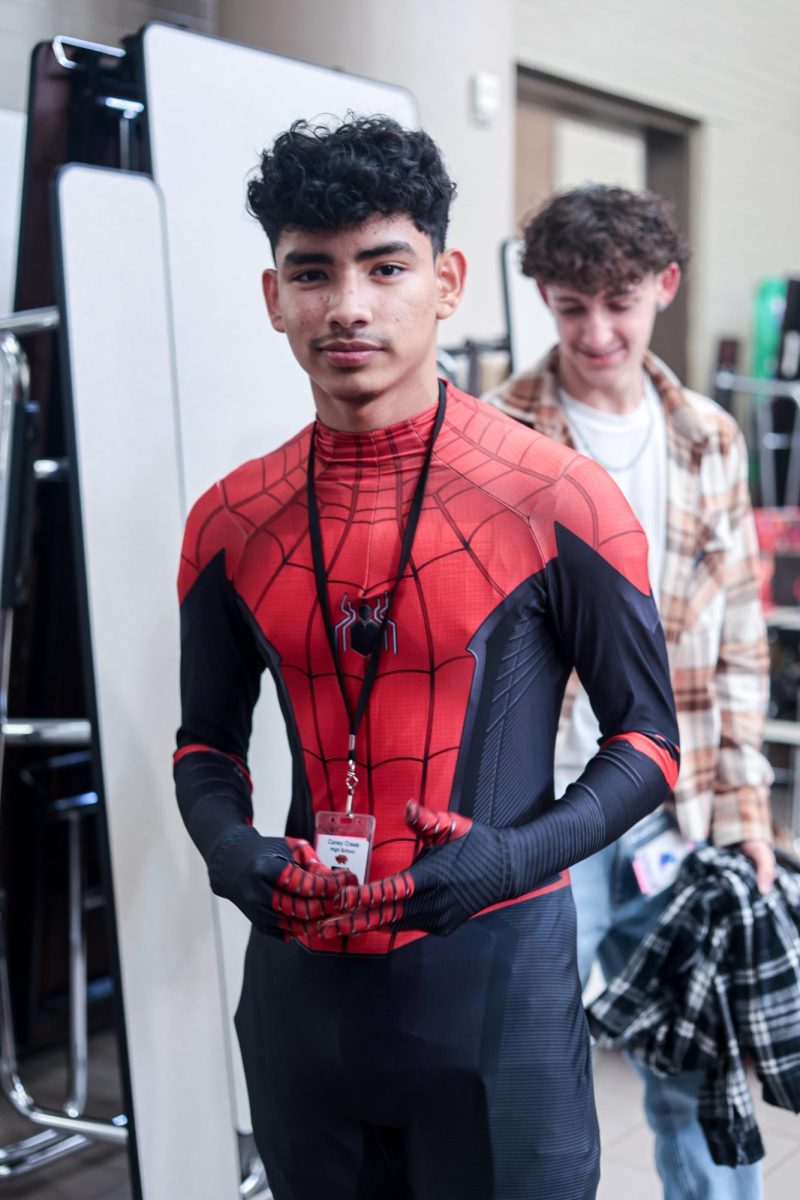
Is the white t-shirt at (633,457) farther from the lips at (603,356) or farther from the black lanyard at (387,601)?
the black lanyard at (387,601)

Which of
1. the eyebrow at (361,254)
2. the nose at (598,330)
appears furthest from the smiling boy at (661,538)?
the eyebrow at (361,254)

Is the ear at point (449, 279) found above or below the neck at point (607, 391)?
above

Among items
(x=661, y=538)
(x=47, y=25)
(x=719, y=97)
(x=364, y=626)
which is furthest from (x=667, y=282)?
(x=719, y=97)

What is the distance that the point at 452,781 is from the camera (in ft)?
3.78

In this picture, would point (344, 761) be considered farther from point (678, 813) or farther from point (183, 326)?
point (183, 326)

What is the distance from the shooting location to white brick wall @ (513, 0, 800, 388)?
609cm

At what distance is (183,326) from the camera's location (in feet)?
6.54

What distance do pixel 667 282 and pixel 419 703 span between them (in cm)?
92

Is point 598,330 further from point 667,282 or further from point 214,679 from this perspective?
point 214,679

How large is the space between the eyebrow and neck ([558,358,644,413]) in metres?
0.71

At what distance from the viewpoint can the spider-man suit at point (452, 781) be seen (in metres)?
1.13

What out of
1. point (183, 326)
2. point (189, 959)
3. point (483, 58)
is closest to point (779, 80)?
point (483, 58)

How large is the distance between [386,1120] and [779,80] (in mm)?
7371

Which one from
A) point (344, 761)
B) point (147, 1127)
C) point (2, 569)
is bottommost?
point (147, 1127)
